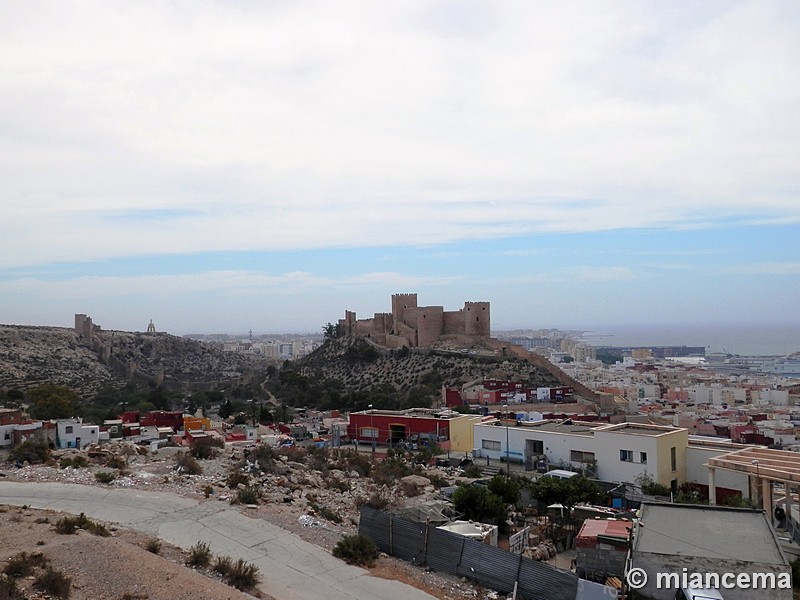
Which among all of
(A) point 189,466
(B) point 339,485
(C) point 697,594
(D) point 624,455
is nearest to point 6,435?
(A) point 189,466

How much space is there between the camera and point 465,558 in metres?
10.3

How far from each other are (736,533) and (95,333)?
63904 mm

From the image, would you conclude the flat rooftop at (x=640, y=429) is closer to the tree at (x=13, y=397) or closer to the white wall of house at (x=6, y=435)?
the white wall of house at (x=6, y=435)

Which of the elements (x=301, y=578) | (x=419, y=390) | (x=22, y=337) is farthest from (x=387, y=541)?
(x=22, y=337)

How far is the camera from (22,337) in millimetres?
55938

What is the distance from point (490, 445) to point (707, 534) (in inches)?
526

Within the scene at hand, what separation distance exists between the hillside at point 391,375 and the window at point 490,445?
1549cm

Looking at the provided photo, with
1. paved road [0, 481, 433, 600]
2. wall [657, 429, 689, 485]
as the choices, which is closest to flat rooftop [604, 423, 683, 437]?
wall [657, 429, 689, 485]

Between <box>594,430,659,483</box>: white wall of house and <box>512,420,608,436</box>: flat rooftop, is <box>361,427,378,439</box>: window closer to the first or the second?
<box>512,420,608,436</box>: flat rooftop

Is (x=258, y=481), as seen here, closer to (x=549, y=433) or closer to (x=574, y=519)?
(x=574, y=519)

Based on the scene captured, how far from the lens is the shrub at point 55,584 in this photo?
790cm

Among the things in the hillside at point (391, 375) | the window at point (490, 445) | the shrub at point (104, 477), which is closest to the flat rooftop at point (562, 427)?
the window at point (490, 445)

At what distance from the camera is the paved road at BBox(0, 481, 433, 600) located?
9.41 metres

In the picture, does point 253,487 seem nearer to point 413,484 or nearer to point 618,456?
point 413,484
